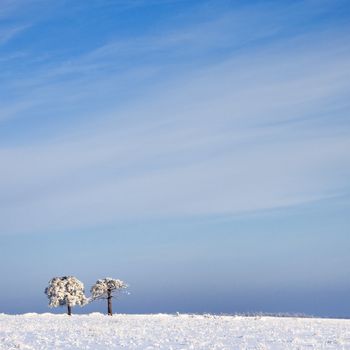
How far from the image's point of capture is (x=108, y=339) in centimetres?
3462

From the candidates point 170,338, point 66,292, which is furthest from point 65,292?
point 170,338

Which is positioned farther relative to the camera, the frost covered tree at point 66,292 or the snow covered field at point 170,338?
the frost covered tree at point 66,292

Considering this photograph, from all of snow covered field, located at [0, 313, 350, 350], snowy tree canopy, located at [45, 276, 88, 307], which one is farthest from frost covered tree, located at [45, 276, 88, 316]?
snow covered field, located at [0, 313, 350, 350]

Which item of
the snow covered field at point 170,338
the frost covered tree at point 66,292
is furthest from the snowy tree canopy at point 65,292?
the snow covered field at point 170,338

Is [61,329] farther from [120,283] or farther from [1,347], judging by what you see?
[120,283]

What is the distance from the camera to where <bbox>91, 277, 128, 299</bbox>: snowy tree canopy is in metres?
75.0

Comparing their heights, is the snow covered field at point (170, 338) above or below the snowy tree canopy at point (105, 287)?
below

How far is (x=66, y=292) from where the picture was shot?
2936 inches

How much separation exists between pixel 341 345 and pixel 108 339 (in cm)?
1193

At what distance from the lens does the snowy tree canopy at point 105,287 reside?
7500 cm

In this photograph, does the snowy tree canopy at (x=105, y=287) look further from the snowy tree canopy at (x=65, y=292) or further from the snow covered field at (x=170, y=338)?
the snow covered field at (x=170, y=338)

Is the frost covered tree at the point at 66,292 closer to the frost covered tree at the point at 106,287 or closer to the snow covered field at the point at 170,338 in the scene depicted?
the frost covered tree at the point at 106,287

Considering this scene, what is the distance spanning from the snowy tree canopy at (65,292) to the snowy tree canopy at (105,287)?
140 cm

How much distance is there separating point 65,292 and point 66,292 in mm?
114
